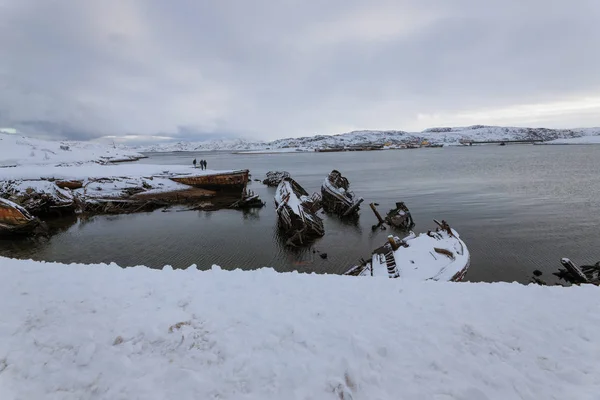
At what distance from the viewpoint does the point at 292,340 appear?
14.7 feet

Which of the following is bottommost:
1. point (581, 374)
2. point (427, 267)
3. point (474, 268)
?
point (474, 268)

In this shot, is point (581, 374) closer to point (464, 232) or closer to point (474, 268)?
point (474, 268)

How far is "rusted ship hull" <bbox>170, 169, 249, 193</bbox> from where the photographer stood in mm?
A: 28422

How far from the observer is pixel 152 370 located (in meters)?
3.88

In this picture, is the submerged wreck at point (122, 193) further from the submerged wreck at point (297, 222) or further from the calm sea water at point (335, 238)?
the submerged wreck at point (297, 222)

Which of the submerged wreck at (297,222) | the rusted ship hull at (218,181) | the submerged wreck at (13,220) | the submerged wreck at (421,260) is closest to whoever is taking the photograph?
the submerged wreck at (421,260)

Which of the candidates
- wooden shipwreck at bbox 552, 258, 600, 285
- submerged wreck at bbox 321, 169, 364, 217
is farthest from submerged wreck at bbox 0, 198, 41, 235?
wooden shipwreck at bbox 552, 258, 600, 285

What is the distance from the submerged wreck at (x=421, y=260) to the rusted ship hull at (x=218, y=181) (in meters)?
20.7

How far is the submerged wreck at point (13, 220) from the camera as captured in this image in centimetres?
1530

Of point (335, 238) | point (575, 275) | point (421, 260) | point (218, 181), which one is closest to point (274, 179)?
point (218, 181)

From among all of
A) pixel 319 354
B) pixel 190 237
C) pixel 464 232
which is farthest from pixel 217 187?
Answer: pixel 319 354

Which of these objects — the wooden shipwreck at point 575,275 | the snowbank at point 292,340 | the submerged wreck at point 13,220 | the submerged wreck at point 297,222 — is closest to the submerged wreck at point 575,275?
the wooden shipwreck at point 575,275

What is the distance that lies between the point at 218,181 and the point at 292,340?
26.7 meters

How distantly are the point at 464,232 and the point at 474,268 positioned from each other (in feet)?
15.7
